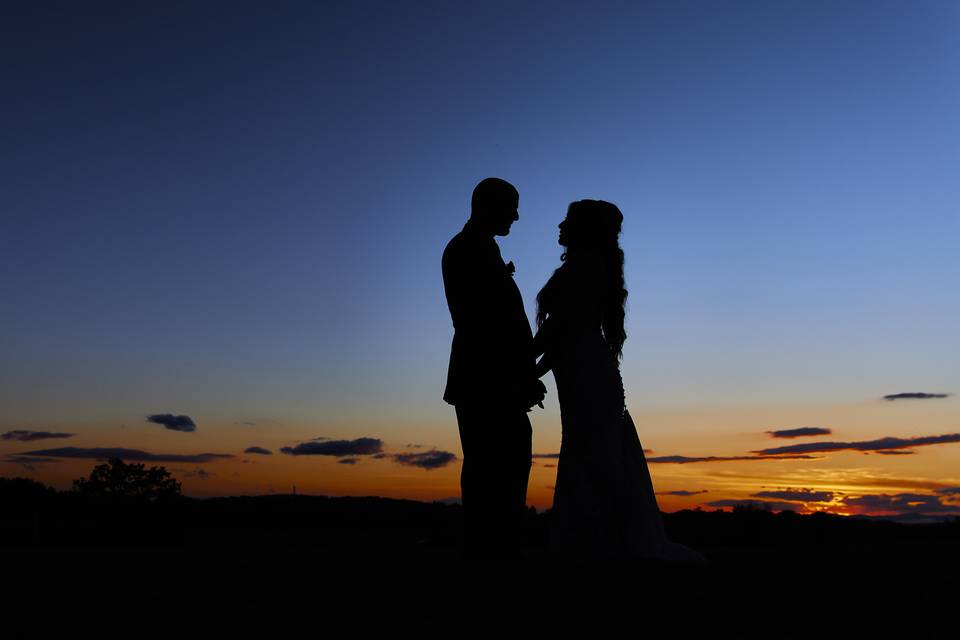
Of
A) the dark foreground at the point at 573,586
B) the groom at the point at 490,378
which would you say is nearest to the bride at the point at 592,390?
the dark foreground at the point at 573,586

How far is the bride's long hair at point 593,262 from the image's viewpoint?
7.37 metres

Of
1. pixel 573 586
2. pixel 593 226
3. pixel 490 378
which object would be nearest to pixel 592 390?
pixel 490 378

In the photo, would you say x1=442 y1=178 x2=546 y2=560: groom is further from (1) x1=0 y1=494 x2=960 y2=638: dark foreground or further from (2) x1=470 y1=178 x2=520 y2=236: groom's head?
(1) x1=0 y1=494 x2=960 y2=638: dark foreground

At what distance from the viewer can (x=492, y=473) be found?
6906mm

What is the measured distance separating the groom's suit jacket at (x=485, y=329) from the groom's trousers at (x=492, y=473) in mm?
131

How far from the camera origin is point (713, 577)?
6.50 m

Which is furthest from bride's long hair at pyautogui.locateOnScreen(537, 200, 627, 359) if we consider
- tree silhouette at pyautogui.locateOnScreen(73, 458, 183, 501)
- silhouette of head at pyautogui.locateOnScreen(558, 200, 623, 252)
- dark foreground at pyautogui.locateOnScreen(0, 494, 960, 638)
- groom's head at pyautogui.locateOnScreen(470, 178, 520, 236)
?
tree silhouette at pyautogui.locateOnScreen(73, 458, 183, 501)

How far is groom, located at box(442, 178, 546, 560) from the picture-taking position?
22.7ft

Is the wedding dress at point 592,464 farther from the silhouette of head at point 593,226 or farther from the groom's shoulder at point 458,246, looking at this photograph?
the groom's shoulder at point 458,246

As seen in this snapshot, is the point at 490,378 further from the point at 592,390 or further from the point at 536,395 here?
the point at 592,390

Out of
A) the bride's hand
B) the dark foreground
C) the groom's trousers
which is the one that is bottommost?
the dark foreground

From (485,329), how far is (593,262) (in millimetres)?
1164

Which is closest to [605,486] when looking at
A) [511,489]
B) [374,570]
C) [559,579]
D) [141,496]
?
[511,489]

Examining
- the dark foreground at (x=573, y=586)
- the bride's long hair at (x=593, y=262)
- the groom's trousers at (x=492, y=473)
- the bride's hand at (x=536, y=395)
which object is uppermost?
the bride's long hair at (x=593, y=262)
